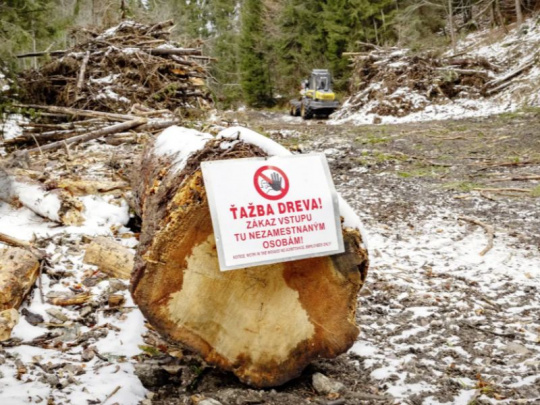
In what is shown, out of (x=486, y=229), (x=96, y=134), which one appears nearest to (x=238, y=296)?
(x=486, y=229)

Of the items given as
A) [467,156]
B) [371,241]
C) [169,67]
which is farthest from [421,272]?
[169,67]

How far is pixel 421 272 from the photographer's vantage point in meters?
4.23

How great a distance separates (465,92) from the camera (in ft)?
54.2

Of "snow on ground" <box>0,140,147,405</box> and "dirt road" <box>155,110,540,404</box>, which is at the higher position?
"snow on ground" <box>0,140,147,405</box>

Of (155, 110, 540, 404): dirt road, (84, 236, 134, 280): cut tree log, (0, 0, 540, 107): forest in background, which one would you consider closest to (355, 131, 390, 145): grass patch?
(155, 110, 540, 404): dirt road

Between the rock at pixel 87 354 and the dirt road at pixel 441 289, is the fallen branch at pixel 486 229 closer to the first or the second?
the dirt road at pixel 441 289

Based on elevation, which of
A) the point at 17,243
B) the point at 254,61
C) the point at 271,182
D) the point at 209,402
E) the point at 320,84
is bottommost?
the point at 209,402

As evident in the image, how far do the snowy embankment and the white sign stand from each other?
13.6 meters

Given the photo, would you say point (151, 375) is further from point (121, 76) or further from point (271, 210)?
point (121, 76)

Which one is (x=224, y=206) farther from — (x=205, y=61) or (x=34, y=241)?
(x=205, y=61)

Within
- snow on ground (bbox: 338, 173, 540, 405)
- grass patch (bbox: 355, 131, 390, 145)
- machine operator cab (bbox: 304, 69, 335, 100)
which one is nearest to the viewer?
snow on ground (bbox: 338, 173, 540, 405)

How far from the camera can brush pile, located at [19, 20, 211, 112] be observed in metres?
9.69

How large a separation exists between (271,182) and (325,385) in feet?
3.75

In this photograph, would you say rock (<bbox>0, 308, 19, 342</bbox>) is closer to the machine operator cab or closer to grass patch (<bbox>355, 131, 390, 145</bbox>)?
grass patch (<bbox>355, 131, 390, 145</bbox>)
